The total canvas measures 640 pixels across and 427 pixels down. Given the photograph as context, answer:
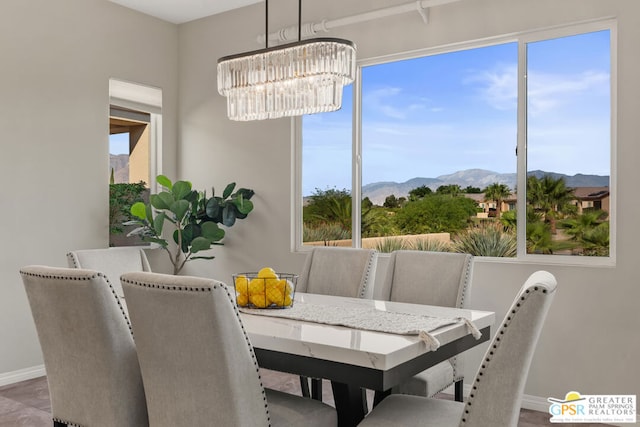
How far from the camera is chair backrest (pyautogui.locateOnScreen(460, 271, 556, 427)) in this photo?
60.0 inches

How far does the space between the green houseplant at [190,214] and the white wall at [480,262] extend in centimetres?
22

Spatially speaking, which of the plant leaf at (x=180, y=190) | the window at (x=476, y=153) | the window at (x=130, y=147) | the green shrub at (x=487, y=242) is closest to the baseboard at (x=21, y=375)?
the window at (x=130, y=147)

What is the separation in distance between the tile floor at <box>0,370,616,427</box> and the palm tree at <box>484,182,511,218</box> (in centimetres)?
122

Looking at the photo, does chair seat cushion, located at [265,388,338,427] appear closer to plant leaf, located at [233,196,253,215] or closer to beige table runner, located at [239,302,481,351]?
beige table runner, located at [239,302,481,351]

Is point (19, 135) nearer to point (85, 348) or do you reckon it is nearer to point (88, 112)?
point (88, 112)

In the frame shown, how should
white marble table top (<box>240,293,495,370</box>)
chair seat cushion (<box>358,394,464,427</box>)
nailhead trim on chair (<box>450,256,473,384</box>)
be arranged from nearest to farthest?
white marble table top (<box>240,293,495,370</box>), chair seat cushion (<box>358,394,464,427</box>), nailhead trim on chair (<box>450,256,473,384</box>)

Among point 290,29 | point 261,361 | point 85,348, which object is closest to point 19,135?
point 290,29

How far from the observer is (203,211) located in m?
4.46

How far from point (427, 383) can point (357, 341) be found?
2.69 feet

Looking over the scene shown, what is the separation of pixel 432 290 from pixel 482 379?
1266 millimetres

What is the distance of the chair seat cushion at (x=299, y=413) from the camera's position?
6.26 feet

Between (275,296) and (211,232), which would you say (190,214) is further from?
(275,296)

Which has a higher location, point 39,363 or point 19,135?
point 19,135

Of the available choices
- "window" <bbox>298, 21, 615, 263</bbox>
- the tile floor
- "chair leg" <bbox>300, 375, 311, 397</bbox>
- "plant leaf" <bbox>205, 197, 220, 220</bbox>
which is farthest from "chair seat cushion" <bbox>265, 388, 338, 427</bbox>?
"plant leaf" <bbox>205, 197, 220, 220</bbox>
